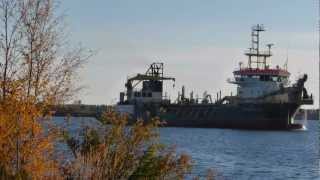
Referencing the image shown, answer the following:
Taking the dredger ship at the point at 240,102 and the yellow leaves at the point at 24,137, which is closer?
the yellow leaves at the point at 24,137

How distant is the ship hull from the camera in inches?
4345

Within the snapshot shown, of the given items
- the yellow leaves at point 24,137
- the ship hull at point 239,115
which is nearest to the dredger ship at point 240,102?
the ship hull at point 239,115

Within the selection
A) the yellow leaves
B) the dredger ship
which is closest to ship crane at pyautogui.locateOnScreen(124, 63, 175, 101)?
the dredger ship

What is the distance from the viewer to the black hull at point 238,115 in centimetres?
11041

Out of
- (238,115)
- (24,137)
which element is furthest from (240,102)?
(24,137)

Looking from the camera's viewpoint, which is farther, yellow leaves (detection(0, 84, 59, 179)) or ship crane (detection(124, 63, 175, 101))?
ship crane (detection(124, 63, 175, 101))

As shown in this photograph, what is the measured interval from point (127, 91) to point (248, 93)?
27820 millimetres

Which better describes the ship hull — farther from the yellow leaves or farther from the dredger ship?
the yellow leaves

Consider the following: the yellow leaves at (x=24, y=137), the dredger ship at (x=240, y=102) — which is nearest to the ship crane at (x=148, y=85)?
the dredger ship at (x=240, y=102)

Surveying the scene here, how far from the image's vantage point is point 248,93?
117 m

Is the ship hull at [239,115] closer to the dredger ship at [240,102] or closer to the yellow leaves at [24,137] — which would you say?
the dredger ship at [240,102]

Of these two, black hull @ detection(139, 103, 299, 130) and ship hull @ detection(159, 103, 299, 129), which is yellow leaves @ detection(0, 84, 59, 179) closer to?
black hull @ detection(139, 103, 299, 130)

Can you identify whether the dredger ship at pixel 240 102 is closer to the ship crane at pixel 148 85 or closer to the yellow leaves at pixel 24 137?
→ the ship crane at pixel 148 85

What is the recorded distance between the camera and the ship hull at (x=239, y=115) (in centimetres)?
11038
